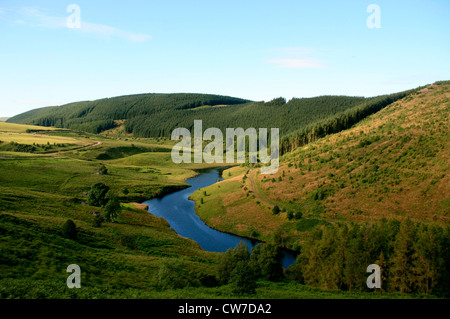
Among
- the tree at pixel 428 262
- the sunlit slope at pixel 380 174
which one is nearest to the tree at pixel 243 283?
the tree at pixel 428 262

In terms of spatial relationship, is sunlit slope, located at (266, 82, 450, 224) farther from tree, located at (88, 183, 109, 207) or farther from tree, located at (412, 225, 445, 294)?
tree, located at (88, 183, 109, 207)

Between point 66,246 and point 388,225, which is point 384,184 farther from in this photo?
point 66,246

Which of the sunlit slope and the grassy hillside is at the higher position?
the sunlit slope

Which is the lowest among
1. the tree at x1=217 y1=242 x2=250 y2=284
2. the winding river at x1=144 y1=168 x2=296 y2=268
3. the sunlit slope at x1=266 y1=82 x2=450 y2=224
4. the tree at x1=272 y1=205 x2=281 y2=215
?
the winding river at x1=144 y1=168 x2=296 y2=268

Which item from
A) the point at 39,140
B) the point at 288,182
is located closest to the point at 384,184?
the point at 288,182

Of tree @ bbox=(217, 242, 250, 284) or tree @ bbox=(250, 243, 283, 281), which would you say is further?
tree @ bbox=(250, 243, 283, 281)

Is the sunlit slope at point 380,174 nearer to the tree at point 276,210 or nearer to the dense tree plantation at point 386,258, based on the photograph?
the tree at point 276,210

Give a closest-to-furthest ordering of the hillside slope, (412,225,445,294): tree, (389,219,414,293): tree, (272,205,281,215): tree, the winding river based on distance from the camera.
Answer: (412,225,445,294): tree < (389,219,414,293): tree < the hillside slope < the winding river < (272,205,281,215): tree

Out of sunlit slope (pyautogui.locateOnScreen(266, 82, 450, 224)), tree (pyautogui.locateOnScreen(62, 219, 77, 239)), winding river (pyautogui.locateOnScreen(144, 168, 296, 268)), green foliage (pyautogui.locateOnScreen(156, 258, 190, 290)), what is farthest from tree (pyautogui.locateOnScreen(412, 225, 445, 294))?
tree (pyautogui.locateOnScreen(62, 219, 77, 239))
